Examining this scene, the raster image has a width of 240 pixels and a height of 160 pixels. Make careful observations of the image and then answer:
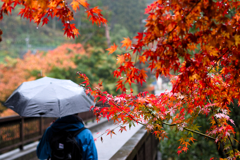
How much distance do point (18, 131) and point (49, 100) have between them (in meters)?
3.69

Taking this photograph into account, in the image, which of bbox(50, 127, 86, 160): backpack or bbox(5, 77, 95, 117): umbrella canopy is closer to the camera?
bbox(50, 127, 86, 160): backpack

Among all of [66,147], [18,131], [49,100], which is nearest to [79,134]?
[66,147]

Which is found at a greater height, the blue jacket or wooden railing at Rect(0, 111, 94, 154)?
the blue jacket

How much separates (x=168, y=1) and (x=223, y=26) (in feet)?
1.46

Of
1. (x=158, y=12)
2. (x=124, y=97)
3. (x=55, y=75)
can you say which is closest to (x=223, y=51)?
(x=158, y=12)

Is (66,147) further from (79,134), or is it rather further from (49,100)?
(49,100)

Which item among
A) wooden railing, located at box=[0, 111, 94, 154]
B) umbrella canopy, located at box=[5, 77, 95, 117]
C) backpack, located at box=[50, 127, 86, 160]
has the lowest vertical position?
wooden railing, located at box=[0, 111, 94, 154]

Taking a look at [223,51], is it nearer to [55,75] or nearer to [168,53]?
[168,53]

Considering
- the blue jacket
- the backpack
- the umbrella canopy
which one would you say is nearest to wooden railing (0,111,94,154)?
the umbrella canopy

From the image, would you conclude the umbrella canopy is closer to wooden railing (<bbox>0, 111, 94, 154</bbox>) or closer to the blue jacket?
the blue jacket

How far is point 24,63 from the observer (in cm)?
1255

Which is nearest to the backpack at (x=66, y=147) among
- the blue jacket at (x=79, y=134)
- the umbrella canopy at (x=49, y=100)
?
the blue jacket at (x=79, y=134)

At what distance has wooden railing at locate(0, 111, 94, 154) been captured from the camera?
4973 millimetres

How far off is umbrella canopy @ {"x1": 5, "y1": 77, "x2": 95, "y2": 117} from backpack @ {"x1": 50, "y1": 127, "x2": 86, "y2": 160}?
0.24 meters
